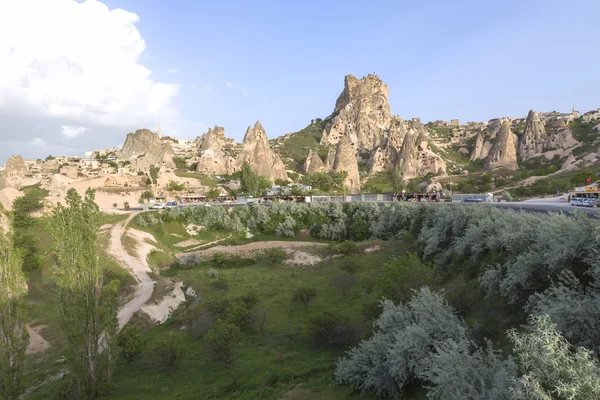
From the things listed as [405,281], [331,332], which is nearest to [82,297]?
[331,332]

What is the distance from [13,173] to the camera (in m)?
90.1

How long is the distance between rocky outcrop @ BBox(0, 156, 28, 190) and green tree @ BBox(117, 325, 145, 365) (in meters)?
83.4

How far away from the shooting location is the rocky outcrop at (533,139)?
116 metres

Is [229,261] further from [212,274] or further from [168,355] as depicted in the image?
[168,355]

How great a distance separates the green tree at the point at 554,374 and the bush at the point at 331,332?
1396 centimetres

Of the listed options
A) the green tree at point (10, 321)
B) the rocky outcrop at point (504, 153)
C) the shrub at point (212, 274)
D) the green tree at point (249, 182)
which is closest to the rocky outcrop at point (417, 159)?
the rocky outcrop at point (504, 153)

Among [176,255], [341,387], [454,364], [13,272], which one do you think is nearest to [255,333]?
[341,387]

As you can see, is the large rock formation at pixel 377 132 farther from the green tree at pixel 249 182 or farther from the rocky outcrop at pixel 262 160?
the green tree at pixel 249 182

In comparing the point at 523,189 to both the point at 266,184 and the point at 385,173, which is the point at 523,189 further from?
the point at 266,184

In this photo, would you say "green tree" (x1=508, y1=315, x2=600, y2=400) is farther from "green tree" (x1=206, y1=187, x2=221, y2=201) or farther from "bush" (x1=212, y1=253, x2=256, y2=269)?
"green tree" (x1=206, y1=187, x2=221, y2=201)

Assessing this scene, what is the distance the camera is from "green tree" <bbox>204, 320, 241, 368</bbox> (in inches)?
755

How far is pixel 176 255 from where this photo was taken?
47906mm

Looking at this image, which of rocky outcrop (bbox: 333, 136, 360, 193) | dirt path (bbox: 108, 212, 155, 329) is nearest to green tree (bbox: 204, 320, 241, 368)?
dirt path (bbox: 108, 212, 155, 329)

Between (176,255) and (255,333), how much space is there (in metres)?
28.0
